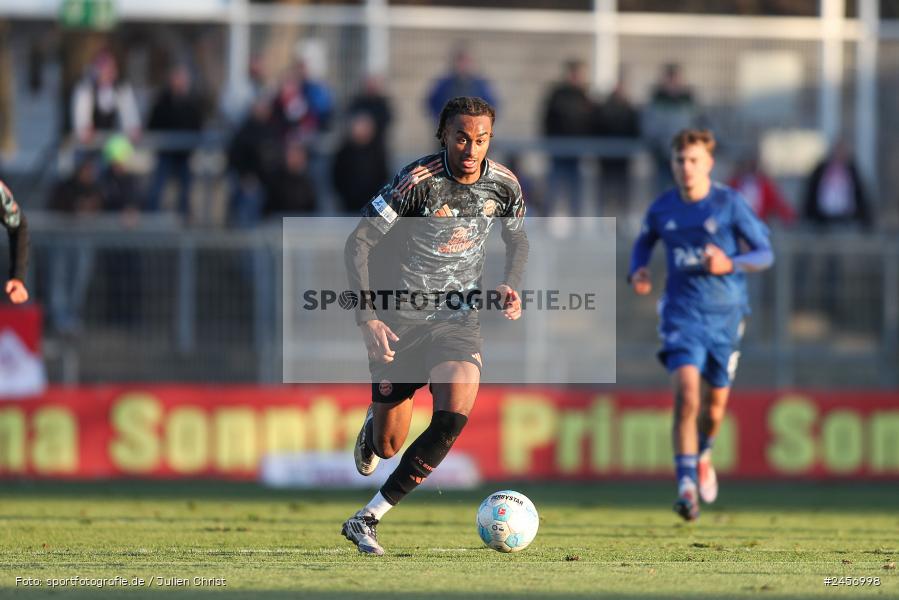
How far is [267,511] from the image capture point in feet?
42.5

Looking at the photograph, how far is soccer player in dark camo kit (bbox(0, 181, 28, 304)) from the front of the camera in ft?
32.9

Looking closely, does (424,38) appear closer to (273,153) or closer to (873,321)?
(273,153)

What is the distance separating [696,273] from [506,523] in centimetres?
349

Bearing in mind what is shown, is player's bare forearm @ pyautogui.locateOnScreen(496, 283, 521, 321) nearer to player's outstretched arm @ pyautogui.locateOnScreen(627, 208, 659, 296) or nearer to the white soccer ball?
the white soccer ball

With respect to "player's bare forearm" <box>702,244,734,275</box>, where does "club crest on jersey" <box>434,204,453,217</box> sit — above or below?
above

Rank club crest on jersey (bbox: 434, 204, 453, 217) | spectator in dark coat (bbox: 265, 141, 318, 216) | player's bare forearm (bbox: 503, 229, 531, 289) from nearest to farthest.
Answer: club crest on jersey (bbox: 434, 204, 453, 217) → player's bare forearm (bbox: 503, 229, 531, 289) → spectator in dark coat (bbox: 265, 141, 318, 216)

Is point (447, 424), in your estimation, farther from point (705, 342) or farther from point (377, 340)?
point (705, 342)

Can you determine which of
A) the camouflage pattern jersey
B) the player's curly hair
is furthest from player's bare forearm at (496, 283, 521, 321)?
the player's curly hair

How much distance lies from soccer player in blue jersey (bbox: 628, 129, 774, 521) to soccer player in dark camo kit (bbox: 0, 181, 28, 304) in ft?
14.5

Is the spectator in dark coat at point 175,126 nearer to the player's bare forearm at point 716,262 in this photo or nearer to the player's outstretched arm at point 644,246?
the player's outstretched arm at point 644,246

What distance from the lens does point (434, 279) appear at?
30.5 ft

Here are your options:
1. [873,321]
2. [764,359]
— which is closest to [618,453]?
[764,359]

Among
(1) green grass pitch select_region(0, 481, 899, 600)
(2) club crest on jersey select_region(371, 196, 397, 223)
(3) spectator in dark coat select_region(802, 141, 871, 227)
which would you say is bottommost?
(1) green grass pitch select_region(0, 481, 899, 600)

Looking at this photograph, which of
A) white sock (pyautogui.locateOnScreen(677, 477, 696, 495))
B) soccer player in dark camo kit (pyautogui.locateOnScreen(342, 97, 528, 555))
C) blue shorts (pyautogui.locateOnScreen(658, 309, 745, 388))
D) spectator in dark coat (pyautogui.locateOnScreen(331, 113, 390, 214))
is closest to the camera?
soccer player in dark camo kit (pyautogui.locateOnScreen(342, 97, 528, 555))
